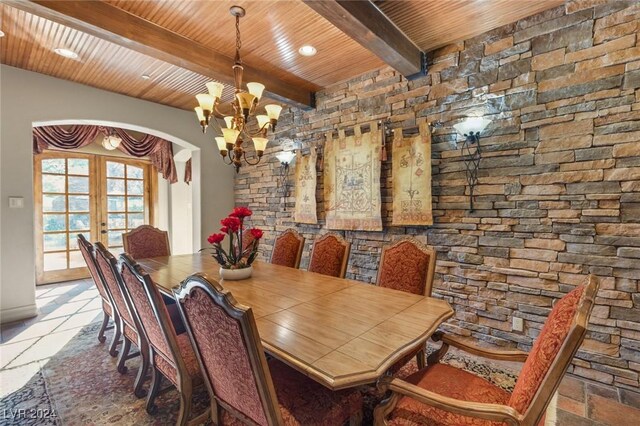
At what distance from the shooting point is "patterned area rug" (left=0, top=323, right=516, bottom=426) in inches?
68.9

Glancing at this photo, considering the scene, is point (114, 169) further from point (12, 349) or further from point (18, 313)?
point (12, 349)

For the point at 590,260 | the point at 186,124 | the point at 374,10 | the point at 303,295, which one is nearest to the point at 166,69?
the point at 186,124

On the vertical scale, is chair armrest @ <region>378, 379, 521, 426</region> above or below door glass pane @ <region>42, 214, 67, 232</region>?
below

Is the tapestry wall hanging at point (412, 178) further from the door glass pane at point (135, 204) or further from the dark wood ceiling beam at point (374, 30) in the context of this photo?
the door glass pane at point (135, 204)

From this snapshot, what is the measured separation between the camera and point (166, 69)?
3.21 meters

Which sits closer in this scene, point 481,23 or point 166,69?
point 481,23

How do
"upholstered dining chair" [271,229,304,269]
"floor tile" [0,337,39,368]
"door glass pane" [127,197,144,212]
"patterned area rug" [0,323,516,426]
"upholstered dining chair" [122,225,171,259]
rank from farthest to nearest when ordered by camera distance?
"door glass pane" [127,197,144,212] < "upholstered dining chair" [122,225,171,259] < "upholstered dining chair" [271,229,304,269] < "floor tile" [0,337,39,368] < "patterned area rug" [0,323,516,426]

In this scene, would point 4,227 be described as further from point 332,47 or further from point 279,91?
point 332,47

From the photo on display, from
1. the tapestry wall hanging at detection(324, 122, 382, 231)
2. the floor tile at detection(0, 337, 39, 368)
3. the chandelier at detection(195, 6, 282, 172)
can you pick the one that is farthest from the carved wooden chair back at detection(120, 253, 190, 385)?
the tapestry wall hanging at detection(324, 122, 382, 231)

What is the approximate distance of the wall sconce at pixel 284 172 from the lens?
4094mm

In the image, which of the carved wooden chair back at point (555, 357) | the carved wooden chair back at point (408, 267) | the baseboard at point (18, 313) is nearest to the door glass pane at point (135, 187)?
the baseboard at point (18, 313)

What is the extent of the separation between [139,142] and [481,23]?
546cm

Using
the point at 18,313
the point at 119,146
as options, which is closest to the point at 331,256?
the point at 18,313

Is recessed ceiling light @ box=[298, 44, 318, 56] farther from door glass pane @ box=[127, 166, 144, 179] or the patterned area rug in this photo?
door glass pane @ box=[127, 166, 144, 179]
